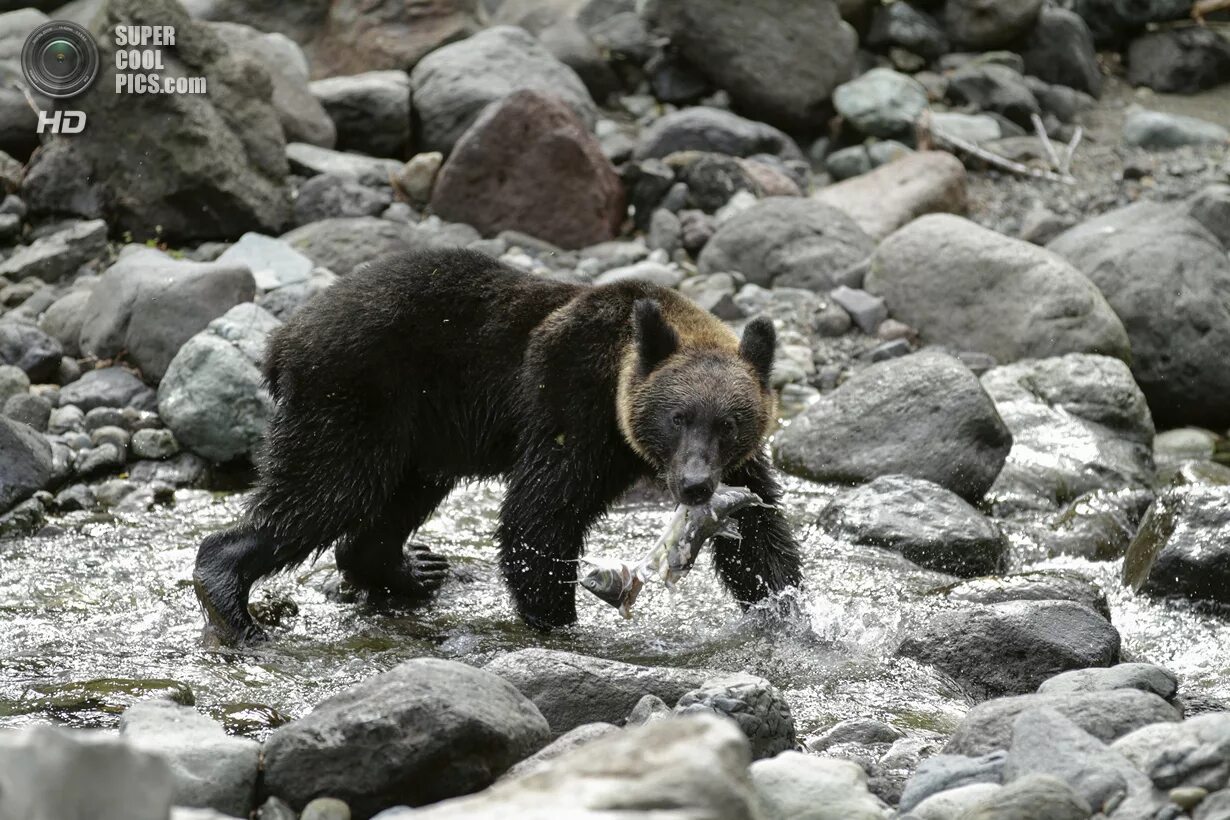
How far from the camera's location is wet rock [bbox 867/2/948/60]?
2094 cm

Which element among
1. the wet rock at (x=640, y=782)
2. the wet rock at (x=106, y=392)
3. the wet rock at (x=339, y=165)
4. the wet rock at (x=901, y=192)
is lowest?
the wet rock at (x=106, y=392)

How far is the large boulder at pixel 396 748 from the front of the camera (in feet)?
17.4

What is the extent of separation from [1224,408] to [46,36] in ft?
38.9

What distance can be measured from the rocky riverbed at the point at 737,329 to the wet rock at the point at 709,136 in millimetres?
51

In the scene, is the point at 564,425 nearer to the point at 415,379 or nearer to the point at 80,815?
the point at 415,379

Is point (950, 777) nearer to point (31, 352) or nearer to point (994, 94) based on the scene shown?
point (31, 352)

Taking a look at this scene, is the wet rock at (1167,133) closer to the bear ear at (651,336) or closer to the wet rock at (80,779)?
the bear ear at (651,336)

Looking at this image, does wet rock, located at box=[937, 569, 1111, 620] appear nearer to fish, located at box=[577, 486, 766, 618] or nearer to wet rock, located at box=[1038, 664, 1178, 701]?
wet rock, located at box=[1038, 664, 1178, 701]

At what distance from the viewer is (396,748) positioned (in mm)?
5285

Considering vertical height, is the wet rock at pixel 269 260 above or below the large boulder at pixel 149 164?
below

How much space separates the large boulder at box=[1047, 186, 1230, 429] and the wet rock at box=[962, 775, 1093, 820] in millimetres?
8636

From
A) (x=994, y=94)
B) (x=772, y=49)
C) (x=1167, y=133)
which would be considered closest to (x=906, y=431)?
(x=772, y=49)

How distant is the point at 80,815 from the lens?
347 centimetres

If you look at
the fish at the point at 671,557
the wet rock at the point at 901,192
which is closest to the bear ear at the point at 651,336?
the fish at the point at 671,557
